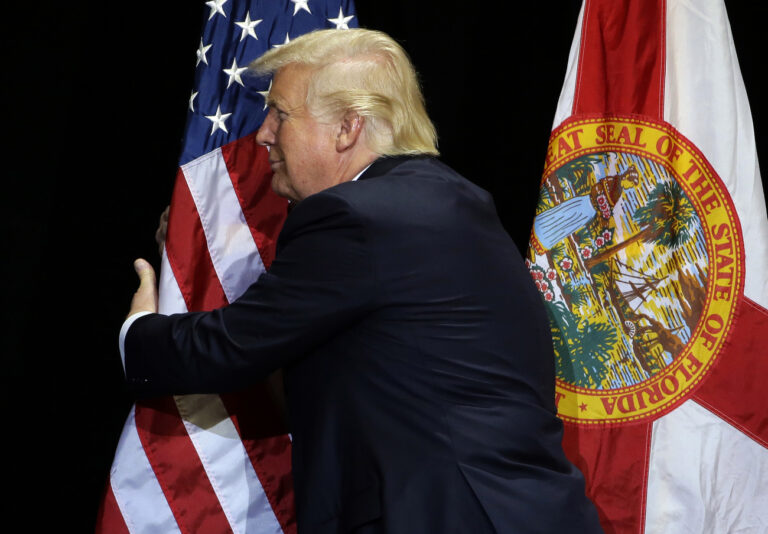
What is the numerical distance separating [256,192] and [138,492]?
647mm

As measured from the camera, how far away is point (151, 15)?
2.29m

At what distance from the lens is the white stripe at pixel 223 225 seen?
5.58ft

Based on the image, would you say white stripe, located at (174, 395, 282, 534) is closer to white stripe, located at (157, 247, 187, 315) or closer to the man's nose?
white stripe, located at (157, 247, 187, 315)

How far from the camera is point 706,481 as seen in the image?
1.73 m

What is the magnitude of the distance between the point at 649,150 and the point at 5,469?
182cm

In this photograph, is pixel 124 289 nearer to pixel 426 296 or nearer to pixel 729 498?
pixel 426 296

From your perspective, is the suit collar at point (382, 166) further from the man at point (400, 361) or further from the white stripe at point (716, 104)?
the white stripe at point (716, 104)

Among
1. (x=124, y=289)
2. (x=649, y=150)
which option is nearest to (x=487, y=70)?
(x=649, y=150)

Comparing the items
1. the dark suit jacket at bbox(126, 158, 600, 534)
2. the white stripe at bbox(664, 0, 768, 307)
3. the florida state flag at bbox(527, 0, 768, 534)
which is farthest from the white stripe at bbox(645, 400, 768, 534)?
the dark suit jacket at bbox(126, 158, 600, 534)

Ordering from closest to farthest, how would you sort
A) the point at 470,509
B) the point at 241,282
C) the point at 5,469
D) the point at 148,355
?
the point at 470,509, the point at 148,355, the point at 241,282, the point at 5,469

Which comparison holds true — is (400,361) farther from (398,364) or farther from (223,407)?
(223,407)

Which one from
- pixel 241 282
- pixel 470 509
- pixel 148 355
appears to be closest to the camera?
pixel 470 509

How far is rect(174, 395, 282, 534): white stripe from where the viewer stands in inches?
64.8

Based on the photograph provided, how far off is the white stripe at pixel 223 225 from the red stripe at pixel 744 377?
3.22 feet
